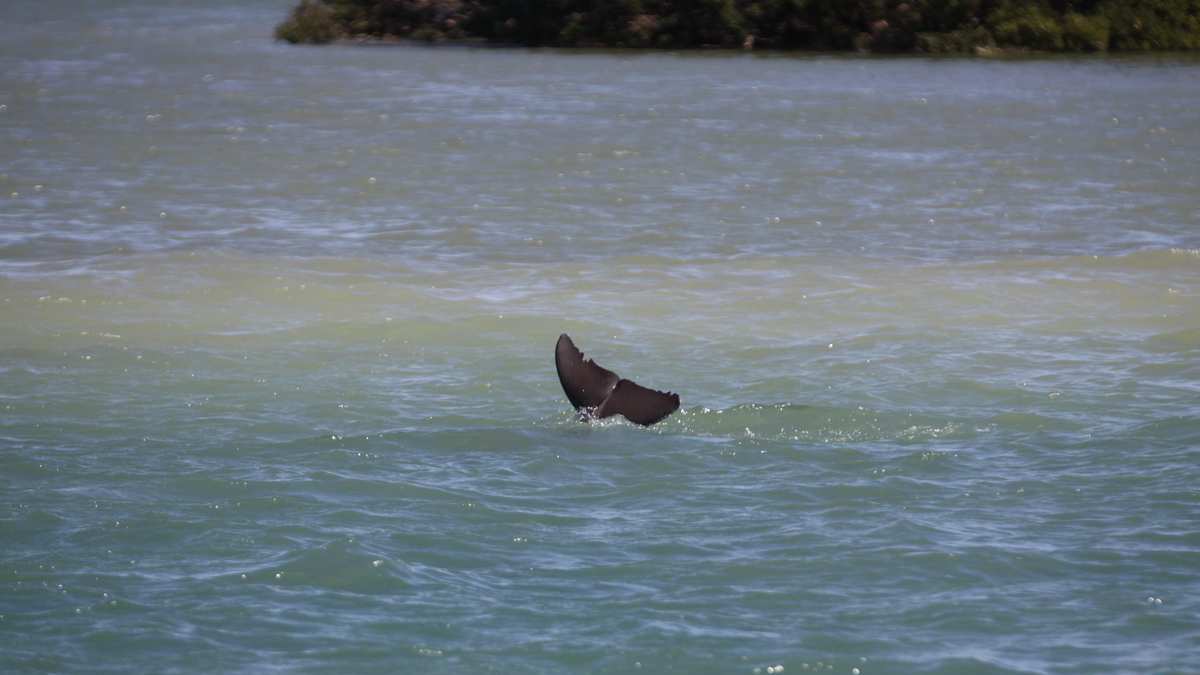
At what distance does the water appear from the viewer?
7.39 m

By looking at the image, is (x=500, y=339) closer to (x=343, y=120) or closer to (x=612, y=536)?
(x=612, y=536)

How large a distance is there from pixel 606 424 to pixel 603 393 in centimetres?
25

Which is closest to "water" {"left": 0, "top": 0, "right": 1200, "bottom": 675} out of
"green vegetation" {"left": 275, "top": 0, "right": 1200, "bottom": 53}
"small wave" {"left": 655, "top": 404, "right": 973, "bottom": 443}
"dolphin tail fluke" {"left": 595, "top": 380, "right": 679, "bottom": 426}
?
"small wave" {"left": 655, "top": 404, "right": 973, "bottom": 443}

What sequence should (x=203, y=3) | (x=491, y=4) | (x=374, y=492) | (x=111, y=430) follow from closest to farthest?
(x=374, y=492), (x=111, y=430), (x=491, y=4), (x=203, y=3)

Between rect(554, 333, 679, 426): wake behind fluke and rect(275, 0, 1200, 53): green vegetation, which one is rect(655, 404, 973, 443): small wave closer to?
rect(554, 333, 679, 426): wake behind fluke

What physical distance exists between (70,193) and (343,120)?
671cm

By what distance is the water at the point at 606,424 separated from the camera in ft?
24.2

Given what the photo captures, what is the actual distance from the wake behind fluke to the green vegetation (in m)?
28.9

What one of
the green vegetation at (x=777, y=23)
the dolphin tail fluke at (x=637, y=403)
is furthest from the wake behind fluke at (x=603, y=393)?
the green vegetation at (x=777, y=23)

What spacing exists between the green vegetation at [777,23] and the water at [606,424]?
13.3m

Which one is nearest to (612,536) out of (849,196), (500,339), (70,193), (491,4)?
(500,339)

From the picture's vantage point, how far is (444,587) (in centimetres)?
775

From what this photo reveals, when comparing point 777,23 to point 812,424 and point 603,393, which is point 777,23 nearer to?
point 812,424

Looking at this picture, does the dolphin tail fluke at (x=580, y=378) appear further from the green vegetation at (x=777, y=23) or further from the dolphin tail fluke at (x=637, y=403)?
the green vegetation at (x=777, y=23)
